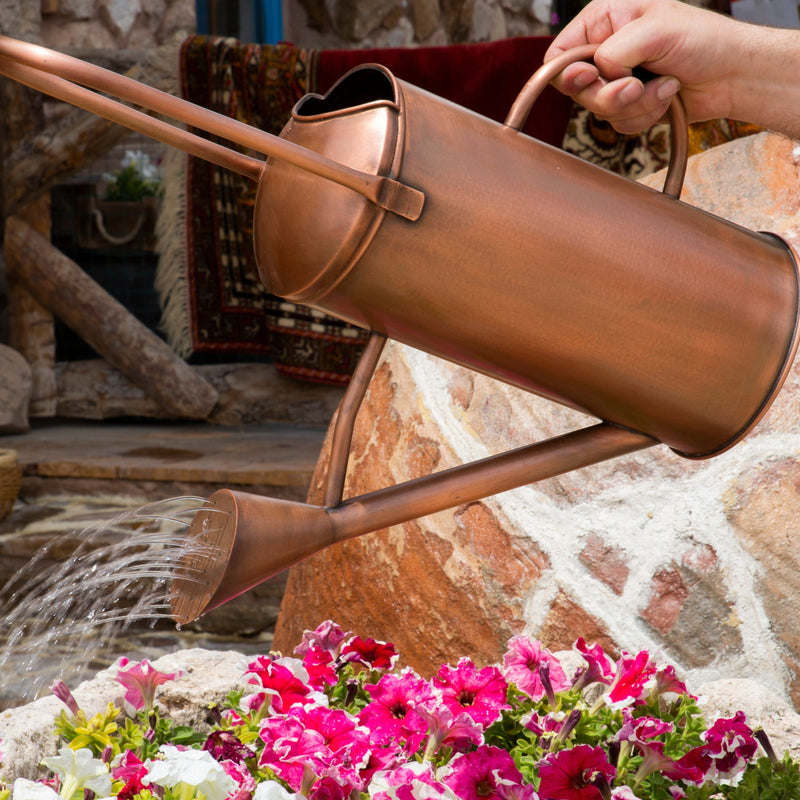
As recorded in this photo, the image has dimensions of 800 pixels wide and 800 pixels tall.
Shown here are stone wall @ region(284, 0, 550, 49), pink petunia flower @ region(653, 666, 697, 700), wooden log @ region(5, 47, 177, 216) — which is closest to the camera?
pink petunia flower @ region(653, 666, 697, 700)

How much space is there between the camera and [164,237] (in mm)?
3479

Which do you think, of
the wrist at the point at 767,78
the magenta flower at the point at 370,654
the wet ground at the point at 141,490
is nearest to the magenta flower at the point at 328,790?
the magenta flower at the point at 370,654

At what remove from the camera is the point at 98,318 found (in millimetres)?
3666

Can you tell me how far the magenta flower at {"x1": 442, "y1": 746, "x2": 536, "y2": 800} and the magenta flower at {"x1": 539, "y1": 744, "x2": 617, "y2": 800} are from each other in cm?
2

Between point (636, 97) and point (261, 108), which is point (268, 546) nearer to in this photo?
point (636, 97)

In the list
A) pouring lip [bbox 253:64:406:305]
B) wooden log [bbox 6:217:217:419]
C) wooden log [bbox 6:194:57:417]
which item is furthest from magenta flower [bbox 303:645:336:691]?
wooden log [bbox 6:194:57:417]

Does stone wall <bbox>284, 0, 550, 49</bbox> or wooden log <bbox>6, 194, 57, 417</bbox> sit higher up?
stone wall <bbox>284, 0, 550, 49</bbox>

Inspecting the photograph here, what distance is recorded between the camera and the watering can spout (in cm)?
49

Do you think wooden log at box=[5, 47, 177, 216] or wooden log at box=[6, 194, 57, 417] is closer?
wooden log at box=[5, 47, 177, 216]

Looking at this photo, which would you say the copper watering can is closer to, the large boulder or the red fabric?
the large boulder

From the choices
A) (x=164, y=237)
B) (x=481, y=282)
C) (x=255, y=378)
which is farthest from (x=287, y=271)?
(x=255, y=378)

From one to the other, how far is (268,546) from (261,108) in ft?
9.44

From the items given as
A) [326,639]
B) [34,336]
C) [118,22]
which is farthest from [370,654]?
[118,22]

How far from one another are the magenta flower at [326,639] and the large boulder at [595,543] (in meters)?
0.23
